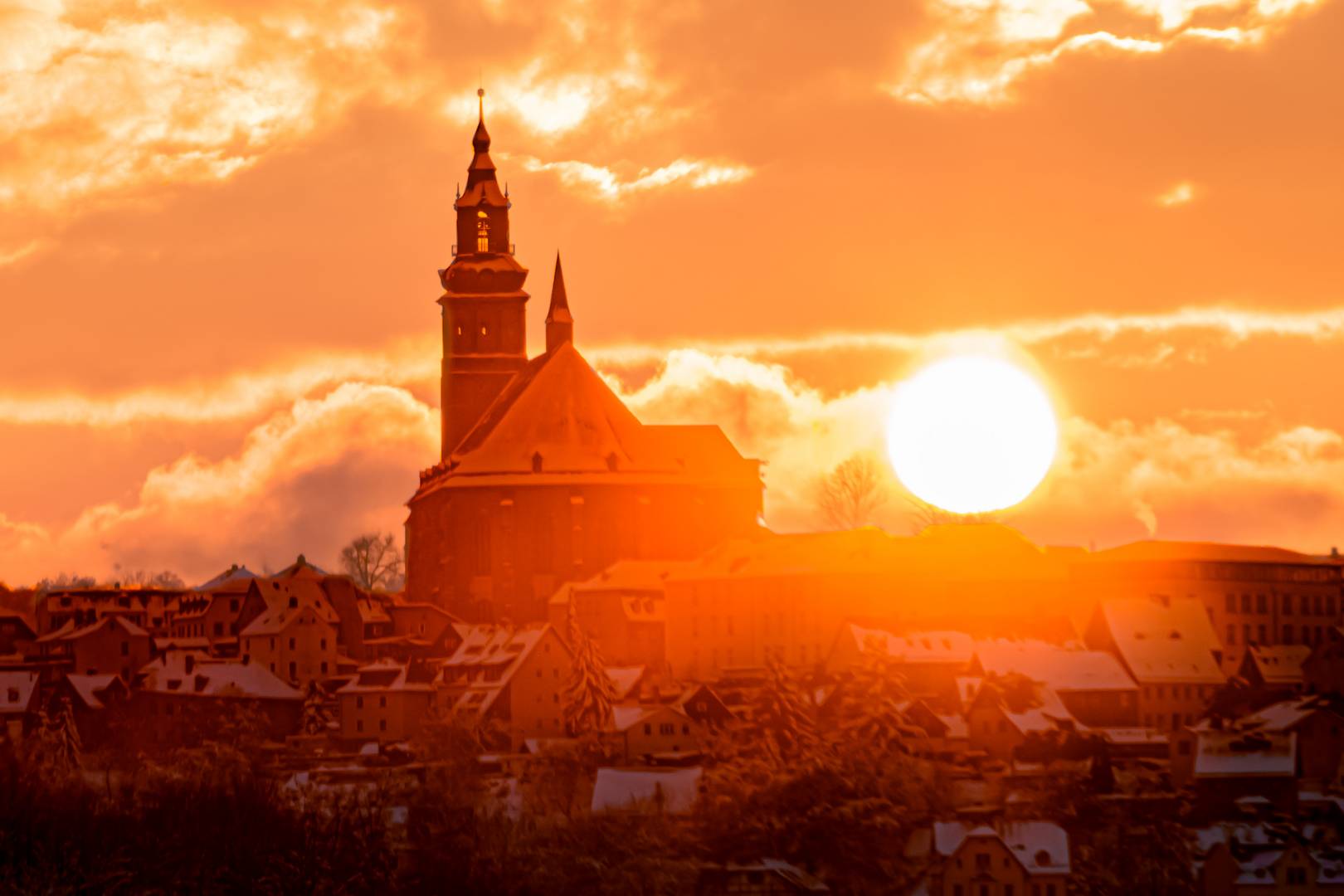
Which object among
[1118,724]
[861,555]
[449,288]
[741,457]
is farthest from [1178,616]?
[449,288]

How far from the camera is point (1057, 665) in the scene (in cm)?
11119

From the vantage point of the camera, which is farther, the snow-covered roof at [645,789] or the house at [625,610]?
the house at [625,610]

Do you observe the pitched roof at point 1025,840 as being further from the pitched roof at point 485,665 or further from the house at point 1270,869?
the pitched roof at point 485,665

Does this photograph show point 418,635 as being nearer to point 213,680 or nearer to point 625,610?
point 625,610

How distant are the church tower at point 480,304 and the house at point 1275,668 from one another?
171 feet

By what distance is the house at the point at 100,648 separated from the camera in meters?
116

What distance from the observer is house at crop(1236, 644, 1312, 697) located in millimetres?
113794

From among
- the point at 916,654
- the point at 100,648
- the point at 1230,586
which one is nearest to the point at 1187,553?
the point at 1230,586

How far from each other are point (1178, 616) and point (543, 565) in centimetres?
3824

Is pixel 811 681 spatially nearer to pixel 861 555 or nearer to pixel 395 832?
pixel 861 555

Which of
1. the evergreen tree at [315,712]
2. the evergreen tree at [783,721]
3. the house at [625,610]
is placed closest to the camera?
the evergreen tree at [783,721]

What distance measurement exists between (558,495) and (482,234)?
62.9 feet

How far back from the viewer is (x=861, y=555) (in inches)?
4838

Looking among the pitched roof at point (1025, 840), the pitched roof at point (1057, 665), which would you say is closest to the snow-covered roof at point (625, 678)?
the pitched roof at point (1057, 665)
